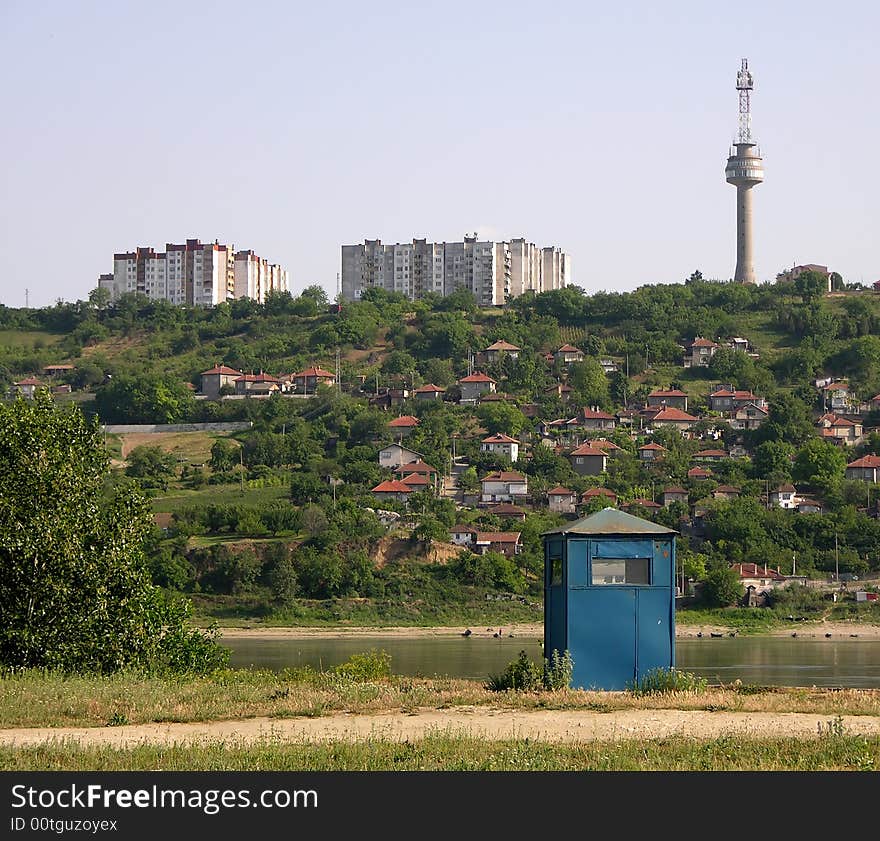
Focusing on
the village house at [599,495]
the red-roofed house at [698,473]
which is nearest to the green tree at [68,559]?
the village house at [599,495]

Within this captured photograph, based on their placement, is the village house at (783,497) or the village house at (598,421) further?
the village house at (598,421)

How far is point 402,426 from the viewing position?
9162cm

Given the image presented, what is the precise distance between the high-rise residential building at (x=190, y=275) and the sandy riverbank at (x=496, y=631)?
3395 inches

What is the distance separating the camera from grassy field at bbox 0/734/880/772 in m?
11.9

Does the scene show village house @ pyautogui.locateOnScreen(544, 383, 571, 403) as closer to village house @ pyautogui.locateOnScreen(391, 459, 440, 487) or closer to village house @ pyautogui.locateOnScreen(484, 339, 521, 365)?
village house @ pyautogui.locateOnScreen(484, 339, 521, 365)

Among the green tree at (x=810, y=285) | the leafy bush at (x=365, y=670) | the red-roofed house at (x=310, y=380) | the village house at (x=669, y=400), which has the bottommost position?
the leafy bush at (x=365, y=670)

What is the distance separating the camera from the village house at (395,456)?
8494 centimetres

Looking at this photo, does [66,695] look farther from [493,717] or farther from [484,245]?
[484,245]

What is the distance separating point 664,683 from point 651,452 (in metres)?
69.4

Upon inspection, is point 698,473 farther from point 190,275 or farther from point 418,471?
point 190,275

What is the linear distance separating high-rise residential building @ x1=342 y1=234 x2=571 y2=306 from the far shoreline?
81889 millimetres

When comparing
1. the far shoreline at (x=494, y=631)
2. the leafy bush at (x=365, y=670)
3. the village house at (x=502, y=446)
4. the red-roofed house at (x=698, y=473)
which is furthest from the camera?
the village house at (x=502, y=446)

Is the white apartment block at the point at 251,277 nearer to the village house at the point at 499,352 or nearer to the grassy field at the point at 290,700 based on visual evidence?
the village house at the point at 499,352

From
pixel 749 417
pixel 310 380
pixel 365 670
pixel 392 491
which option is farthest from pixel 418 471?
pixel 365 670
